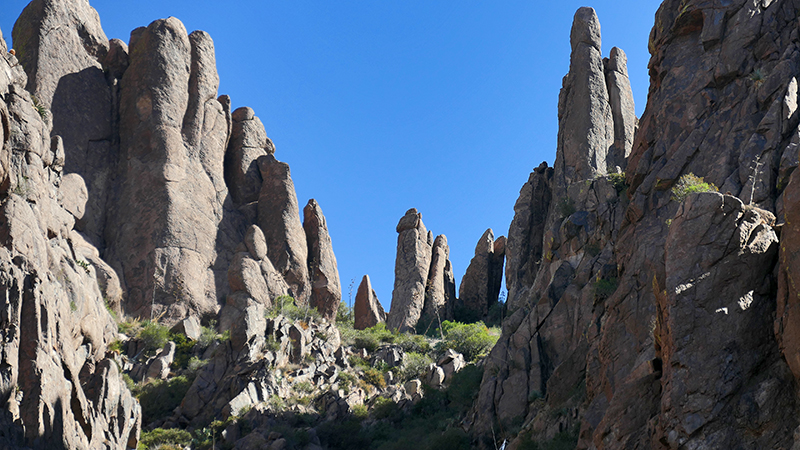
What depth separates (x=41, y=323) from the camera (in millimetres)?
22922

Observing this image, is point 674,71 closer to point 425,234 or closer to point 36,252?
→ point 36,252

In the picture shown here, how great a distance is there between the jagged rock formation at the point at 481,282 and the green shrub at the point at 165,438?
33772 millimetres

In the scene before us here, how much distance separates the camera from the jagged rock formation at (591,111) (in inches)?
2009

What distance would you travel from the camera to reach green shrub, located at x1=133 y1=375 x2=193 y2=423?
119 ft

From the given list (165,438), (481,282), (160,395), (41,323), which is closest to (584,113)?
(481,282)

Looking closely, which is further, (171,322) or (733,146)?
(171,322)

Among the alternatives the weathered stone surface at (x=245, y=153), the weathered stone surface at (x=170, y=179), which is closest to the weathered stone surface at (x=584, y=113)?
the weathered stone surface at (x=245, y=153)

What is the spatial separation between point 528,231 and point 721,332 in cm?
4090

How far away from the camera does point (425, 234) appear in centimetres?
6675

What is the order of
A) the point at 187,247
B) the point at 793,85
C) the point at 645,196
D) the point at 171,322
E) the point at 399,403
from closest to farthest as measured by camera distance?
the point at 793,85, the point at 645,196, the point at 399,403, the point at 171,322, the point at 187,247

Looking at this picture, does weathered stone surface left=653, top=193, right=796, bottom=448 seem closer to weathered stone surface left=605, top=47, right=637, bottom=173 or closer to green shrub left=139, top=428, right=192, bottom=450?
green shrub left=139, top=428, right=192, bottom=450

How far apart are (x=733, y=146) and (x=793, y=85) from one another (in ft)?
7.26

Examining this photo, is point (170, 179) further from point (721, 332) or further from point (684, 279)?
point (721, 332)

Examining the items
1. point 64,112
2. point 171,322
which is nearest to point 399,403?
point 171,322
